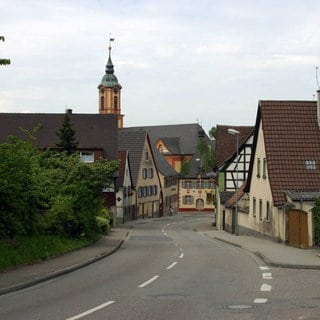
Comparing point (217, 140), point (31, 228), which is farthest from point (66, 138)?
point (31, 228)

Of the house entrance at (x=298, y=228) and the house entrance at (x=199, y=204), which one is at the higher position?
the house entrance at (x=199, y=204)

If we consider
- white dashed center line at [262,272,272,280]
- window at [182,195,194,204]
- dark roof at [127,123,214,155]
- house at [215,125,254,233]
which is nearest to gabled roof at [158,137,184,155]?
dark roof at [127,123,214,155]

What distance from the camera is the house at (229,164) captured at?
59.8m

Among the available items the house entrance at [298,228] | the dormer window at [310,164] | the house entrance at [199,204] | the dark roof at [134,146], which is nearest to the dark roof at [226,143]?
the dark roof at [134,146]

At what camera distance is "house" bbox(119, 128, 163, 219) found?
83.4m

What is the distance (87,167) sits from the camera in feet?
113

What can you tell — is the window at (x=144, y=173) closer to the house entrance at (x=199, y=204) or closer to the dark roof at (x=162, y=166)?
the dark roof at (x=162, y=166)

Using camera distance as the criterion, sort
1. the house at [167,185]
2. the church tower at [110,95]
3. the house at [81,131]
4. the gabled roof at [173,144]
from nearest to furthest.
→ the house at [81,131] < the house at [167,185] < the gabled roof at [173,144] < the church tower at [110,95]

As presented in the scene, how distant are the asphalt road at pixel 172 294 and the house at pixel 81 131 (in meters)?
43.3

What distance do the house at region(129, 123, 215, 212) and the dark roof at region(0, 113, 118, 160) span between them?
136 feet

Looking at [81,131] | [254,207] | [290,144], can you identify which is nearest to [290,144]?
[290,144]

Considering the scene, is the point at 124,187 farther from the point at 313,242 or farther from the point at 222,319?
the point at 222,319

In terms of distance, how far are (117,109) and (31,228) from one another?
131080 millimetres

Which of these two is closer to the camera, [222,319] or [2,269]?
[222,319]
